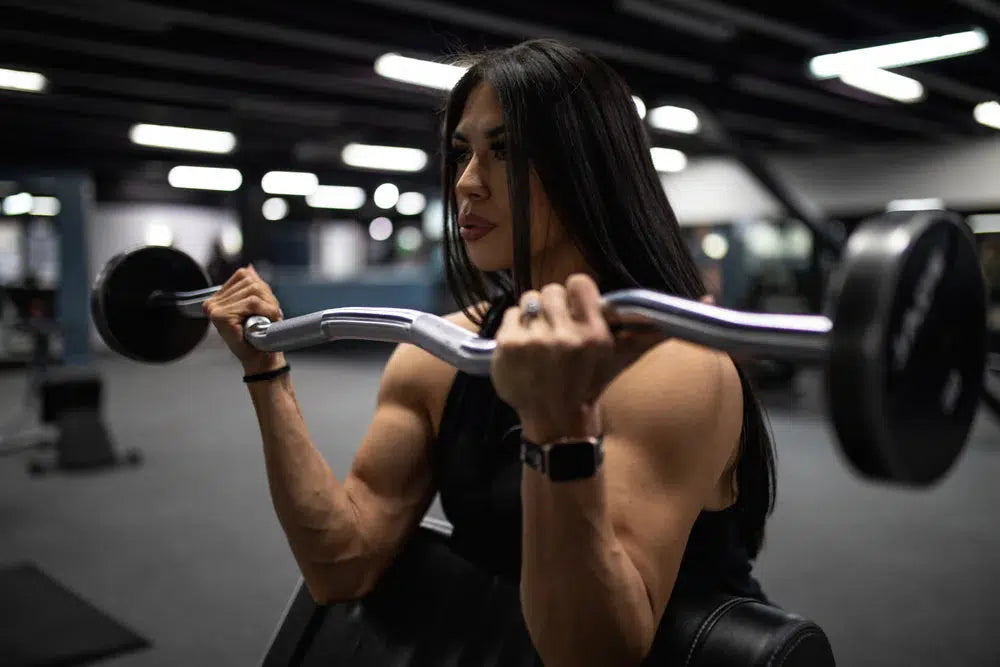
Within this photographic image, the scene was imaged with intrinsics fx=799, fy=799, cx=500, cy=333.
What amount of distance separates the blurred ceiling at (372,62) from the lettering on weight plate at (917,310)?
3056mm

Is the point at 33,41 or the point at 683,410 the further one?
the point at 33,41

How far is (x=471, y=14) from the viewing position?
16.9ft

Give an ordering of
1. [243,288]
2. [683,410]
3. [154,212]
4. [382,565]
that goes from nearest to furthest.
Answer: [683,410]
[243,288]
[382,565]
[154,212]

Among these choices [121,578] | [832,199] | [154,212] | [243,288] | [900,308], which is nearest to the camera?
[900,308]

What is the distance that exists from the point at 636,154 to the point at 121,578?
2966 mm

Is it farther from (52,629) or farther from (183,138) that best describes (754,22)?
(183,138)

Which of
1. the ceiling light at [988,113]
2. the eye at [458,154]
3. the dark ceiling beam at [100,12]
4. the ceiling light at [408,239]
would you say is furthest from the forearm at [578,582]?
the ceiling light at [408,239]

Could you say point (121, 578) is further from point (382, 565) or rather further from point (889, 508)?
point (889, 508)

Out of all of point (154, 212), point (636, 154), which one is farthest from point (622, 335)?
point (154, 212)

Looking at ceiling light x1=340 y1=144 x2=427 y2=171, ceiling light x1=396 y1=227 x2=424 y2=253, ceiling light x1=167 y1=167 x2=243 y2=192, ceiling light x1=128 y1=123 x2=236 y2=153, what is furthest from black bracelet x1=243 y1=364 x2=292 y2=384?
ceiling light x1=396 y1=227 x2=424 y2=253

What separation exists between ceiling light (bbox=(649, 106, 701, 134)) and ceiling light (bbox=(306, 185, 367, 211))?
829 centimetres

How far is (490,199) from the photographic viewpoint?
1.00 m

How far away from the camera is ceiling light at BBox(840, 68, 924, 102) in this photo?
22.1 ft

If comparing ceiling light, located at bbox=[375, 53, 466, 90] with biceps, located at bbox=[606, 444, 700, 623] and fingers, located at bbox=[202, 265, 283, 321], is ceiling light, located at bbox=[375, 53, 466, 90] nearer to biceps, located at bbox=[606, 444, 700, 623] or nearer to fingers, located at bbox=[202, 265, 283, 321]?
fingers, located at bbox=[202, 265, 283, 321]
